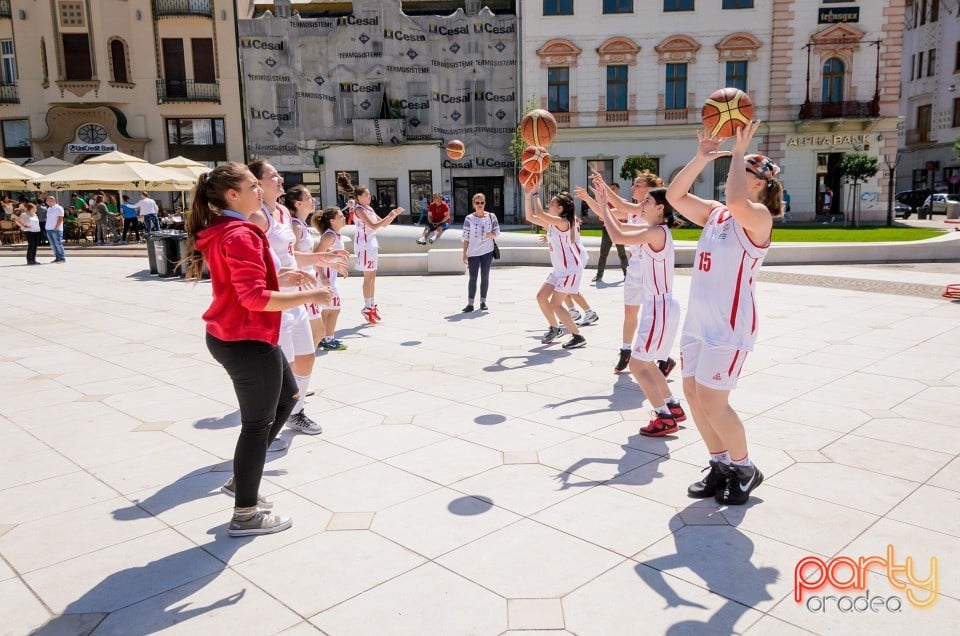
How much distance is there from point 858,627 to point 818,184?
121ft

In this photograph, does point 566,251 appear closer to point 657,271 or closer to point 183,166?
point 657,271

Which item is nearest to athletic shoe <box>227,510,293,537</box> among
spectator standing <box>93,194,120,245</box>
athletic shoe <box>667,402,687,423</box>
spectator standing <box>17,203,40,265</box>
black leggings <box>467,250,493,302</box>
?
athletic shoe <box>667,402,687,423</box>

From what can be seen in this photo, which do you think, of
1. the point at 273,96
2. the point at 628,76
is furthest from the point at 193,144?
the point at 628,76

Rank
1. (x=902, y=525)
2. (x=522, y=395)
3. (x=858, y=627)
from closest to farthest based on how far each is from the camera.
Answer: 1. (x=858, y=627)
2. (x=902, y=525)
3. (x=522, y=395)

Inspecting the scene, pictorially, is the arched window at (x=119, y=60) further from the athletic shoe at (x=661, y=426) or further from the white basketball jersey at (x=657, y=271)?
the athletic shoe at (x=661, y=426)

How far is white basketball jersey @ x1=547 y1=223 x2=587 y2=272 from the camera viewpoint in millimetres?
8555

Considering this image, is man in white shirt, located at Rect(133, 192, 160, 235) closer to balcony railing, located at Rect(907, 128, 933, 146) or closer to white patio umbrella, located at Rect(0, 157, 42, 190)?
white patio umbrella, located at Rect(0, 157, 42, 190)

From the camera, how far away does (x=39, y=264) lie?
797 inches

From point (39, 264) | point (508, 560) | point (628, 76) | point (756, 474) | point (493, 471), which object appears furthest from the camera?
point (628, 76)

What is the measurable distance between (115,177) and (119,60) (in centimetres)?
1695

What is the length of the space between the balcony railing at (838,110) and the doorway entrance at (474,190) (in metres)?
Result: 15.3

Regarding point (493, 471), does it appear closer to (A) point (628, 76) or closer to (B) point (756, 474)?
(B) point (756, 474)

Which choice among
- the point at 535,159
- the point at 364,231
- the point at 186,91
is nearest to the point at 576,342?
the point at 535,159

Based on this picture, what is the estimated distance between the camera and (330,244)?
762cm
